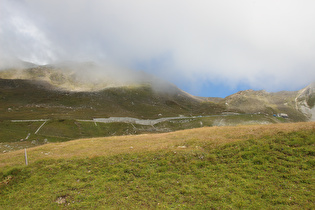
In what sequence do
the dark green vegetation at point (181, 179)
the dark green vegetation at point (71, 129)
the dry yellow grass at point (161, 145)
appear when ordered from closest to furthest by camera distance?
the dark green vegetation at point (181, 179), the dry yellow grass at point (161, 145), the dark green vegetation at point (71, 129)

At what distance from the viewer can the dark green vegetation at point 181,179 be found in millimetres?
12771

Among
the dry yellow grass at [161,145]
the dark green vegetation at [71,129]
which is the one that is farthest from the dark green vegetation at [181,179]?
the dark green vegetation at [71,129]

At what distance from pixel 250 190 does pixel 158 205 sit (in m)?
7.42

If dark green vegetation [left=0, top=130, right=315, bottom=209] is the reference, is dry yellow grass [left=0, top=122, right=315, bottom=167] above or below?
above

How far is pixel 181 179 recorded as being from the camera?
620 inches

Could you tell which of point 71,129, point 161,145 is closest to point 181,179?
point 161,145

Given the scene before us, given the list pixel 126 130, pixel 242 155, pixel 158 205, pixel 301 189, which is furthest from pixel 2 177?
pixel 126 130

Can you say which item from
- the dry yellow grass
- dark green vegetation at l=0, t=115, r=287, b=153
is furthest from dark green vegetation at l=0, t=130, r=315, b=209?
dark green vegetation at l=0, t=115, r=287, b=153

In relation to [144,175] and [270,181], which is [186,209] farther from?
[270,181]

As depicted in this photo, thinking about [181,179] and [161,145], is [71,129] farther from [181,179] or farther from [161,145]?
[181,179]

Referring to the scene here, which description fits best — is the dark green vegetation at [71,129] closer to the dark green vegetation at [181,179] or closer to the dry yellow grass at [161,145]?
the dry yellow grass at [161,145]

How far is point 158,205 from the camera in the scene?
12664 millimetres

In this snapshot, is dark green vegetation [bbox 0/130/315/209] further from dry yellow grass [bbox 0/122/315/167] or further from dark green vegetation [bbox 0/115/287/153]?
dark green vegetation [bbox 0/115/287/153]

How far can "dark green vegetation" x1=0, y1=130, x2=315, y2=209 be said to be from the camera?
12.8 m
